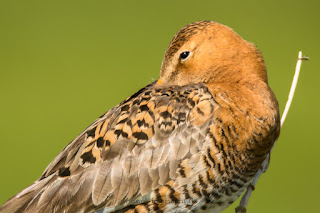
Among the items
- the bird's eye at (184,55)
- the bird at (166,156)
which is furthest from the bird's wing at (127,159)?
the bird's eye at (184,55)

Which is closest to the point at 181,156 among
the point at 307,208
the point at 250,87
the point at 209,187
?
the point at 209,187

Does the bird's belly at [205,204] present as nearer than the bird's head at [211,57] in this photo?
Yes

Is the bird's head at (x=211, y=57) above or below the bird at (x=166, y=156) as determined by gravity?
above

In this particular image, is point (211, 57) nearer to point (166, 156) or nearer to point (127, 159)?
point (166, 156)

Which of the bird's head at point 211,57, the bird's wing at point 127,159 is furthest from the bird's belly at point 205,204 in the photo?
the bird's head at point 211,57

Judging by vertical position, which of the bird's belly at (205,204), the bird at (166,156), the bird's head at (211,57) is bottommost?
the bird's belly at (205,204)

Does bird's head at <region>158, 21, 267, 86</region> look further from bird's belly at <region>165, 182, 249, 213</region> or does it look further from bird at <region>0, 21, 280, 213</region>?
bird's belly at <region>165, 182, 249, 213</region>

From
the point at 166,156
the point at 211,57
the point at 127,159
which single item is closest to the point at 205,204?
the point at 166,156

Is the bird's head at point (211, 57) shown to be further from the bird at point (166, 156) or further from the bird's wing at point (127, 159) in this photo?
the bird's wing at point (127, 159)
